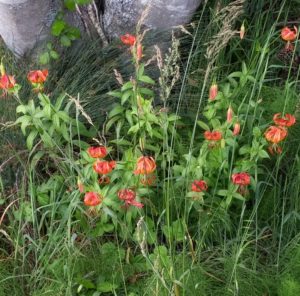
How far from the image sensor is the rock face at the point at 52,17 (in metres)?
3.15

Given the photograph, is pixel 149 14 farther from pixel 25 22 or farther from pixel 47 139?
pixel 47 139

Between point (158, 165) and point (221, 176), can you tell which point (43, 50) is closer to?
point (158, 165)

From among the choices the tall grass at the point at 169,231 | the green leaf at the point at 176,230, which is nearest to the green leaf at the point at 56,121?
the tall grass at the point at 169,231

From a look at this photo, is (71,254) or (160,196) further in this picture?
(160,196)

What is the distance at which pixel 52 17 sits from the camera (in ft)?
11.0

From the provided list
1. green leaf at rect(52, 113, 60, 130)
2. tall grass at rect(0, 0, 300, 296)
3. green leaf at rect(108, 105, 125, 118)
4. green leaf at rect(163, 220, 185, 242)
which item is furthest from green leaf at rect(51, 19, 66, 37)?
green leaf at rect(163, 220, 185, 242)

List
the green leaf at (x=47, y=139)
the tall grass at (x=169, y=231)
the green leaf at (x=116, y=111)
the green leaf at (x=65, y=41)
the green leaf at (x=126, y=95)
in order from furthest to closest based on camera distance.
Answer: the green leaf at (x=65, y=41) < the green leaf at (x=116, y=111) < the green leaf at (x=126, y=95) < the green leaf at (x=47, y=139) < the tall grass at (x=169, y=231)

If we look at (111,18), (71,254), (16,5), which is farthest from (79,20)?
(71,254)

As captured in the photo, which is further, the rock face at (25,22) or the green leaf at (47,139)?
the rock face at (25,22)

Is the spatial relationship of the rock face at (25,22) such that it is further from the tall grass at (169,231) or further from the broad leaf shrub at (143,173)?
the broad leaf shrub at (143,173)

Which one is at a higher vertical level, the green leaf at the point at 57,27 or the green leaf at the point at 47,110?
the green leaf at the point at 57,27

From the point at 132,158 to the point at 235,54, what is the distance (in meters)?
1.23

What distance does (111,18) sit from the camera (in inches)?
134

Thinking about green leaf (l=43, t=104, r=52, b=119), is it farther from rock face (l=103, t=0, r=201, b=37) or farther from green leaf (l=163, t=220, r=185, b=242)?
rock face (l=103, t=0, r=201, b=37)
